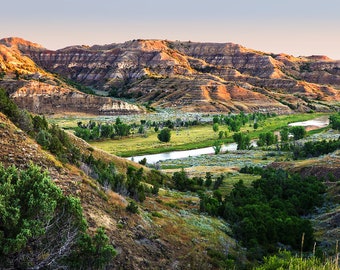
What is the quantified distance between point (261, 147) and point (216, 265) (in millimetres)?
82490

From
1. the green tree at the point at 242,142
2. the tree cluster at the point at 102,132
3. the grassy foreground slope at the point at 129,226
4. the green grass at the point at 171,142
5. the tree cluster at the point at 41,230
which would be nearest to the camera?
the tree cluster at the point at 41,230

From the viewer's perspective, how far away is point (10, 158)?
2091 centimetres

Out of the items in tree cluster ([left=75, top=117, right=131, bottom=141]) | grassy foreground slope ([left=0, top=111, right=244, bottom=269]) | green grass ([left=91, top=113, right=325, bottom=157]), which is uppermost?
grassy foreground slope ([left=0, top=111, right=244, bottom=269])

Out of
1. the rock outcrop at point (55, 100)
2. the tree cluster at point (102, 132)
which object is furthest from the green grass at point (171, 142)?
the rock outcrop at point (55, 100)

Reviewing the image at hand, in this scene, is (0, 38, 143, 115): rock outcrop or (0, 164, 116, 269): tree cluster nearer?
(0, 164, 116, 269): tree cluster

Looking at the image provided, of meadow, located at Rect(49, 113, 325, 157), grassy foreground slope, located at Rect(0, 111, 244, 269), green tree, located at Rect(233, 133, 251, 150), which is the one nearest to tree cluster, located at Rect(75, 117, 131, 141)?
meadow, located at Rect(49, 113, 325, 157)

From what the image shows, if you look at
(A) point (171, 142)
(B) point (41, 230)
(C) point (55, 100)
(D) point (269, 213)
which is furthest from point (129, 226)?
(C) point (55, 100)

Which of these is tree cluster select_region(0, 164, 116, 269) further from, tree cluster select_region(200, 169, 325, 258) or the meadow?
the meadow

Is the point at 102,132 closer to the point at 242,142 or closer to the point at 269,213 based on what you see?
the point at 242,142

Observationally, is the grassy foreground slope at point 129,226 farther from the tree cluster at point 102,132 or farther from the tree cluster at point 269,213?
the tree cluster at point 102,132

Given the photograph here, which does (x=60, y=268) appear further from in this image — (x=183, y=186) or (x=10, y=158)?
(x=183, y=186)

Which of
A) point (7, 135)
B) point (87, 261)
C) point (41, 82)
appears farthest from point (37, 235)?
point (41, 82)

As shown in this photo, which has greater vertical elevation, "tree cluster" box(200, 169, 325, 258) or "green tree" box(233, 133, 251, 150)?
"tree cluster" box(200, 169, 325, 258)

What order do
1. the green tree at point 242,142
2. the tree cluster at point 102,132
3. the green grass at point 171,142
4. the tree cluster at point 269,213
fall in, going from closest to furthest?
the tree cluster at point 269,213
the green grass at point 171,142
the green tree at point 242,142
the tree cluster at point 102,132
